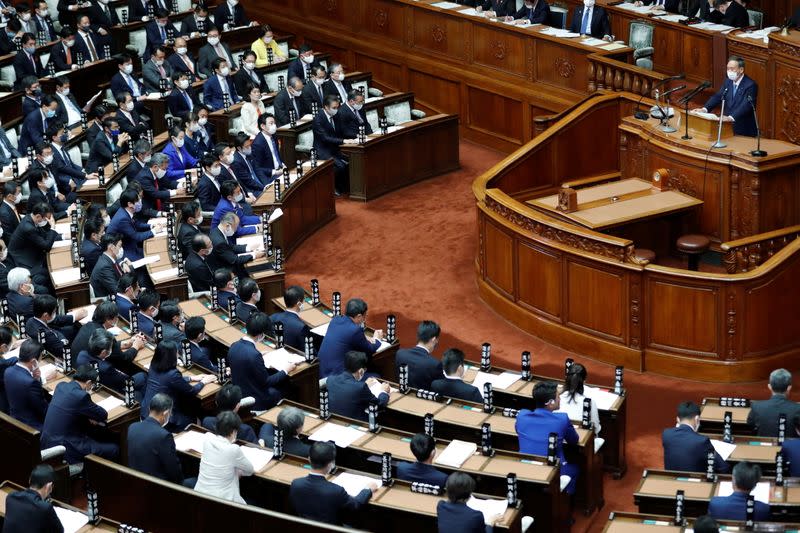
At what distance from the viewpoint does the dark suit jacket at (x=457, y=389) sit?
999 centimetres

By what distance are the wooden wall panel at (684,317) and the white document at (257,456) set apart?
434 centimetres

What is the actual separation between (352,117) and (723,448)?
8.87 meters

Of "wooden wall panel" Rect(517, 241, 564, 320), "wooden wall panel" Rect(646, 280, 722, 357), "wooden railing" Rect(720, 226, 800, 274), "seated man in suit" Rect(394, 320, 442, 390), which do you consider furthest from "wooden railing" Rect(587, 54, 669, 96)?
"seated man in suit" Rect(394, 320, 442, 390)

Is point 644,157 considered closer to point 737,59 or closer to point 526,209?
point 737,59

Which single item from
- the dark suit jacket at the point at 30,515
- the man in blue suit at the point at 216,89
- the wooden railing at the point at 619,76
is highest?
the wooden railing at the point at 619,76

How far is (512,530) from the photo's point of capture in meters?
8.06

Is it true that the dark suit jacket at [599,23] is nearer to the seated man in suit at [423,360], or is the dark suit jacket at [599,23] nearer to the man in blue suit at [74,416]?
the seated man in suit at [423,360]

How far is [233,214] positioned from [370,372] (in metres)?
2.74

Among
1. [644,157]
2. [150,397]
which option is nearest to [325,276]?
[644,157]

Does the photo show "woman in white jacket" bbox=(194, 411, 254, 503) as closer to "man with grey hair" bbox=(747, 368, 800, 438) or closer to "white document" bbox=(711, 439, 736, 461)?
"white document" bbox=(711, 439, 736, 461)

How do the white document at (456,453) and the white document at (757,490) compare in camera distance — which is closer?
the white document at (757,490)

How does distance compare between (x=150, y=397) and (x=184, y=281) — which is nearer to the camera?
(x=150, y=397)

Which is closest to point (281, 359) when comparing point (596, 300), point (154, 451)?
point (154, 451)

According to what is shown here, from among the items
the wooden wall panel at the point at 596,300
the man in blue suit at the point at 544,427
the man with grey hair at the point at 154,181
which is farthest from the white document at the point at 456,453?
the man with grey hair at the point at 154,181
